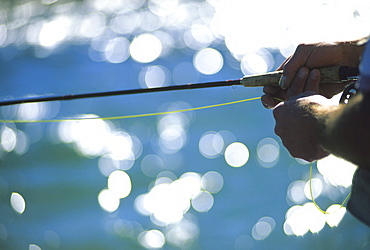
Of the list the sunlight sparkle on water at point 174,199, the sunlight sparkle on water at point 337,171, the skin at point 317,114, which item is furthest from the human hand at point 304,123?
the sunlight sparkle on water at point 174,199

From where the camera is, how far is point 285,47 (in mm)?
5812

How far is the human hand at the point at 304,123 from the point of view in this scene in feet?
3.85

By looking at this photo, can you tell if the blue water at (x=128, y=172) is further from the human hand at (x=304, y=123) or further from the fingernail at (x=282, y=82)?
the human hand at (x=304, y=123)

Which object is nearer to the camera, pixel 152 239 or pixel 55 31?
pixel 152 239

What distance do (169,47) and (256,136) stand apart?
6.78ft

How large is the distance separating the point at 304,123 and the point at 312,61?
0.38 m

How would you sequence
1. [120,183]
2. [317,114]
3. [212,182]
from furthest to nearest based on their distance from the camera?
[120,183] → [212,182] → [317,114]

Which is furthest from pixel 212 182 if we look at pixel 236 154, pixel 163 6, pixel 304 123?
pixel 163 6

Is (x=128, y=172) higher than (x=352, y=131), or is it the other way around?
(x=128, y=172)

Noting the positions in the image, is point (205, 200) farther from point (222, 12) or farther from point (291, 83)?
point (222, 12)

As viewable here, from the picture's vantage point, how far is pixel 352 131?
40.1 inches

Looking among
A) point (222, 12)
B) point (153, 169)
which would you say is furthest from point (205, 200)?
point (222, 12)

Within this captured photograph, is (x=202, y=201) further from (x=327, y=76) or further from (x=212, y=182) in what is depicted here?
(x=327, y=76)

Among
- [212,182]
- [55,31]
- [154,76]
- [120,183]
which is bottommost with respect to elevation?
[212,182]
